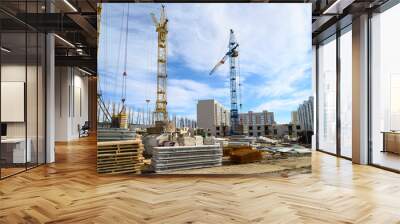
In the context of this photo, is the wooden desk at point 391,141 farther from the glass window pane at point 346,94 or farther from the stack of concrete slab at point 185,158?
the stack of concrete slab at point 185,158

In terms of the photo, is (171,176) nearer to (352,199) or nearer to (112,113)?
(112,113)

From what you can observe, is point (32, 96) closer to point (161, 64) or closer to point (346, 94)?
point (161, 64)

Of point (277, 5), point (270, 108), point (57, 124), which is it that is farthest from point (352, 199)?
point (57, 124)

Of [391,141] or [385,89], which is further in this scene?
[385,89]

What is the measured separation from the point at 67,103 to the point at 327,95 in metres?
10.4

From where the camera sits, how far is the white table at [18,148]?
6.20 meters

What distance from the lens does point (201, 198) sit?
15.1 ft

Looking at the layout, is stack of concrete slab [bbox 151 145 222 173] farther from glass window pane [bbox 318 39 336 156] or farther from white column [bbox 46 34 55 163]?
glass window pane [bbox 318 39 336 156]

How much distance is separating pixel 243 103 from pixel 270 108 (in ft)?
1.62

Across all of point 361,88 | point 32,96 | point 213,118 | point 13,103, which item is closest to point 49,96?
point 32,96

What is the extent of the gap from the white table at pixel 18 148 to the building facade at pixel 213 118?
339 cm

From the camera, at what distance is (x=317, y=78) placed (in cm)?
1073

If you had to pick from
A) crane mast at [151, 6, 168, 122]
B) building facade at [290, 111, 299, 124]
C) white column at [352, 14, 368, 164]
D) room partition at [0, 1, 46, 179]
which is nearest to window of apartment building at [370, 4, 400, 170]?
white column at [352, 14, 368, 164]

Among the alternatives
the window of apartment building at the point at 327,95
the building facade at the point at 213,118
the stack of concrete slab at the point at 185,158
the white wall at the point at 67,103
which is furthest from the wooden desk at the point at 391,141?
the white wall at the point at 67,103
